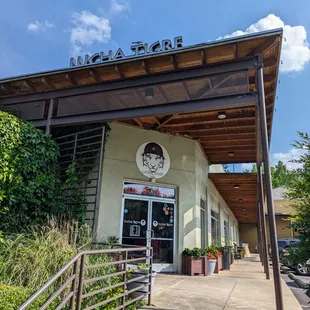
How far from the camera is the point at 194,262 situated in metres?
8.16

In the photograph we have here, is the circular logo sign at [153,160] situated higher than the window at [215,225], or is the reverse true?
the circular logo sign at [153,160]

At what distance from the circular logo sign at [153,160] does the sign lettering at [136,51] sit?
303 centimetres

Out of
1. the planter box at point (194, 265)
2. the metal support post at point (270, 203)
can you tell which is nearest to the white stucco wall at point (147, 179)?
the planter box at point (194, 265)

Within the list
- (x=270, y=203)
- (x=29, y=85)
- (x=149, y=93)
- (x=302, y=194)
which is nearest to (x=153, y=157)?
(x=149, y=93)

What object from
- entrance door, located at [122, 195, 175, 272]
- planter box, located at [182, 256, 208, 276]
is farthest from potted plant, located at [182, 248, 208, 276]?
entrance door, located at [122, 195, 175, 272]

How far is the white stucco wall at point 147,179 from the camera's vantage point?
784 centimetres

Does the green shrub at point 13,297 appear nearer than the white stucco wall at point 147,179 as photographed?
Yes

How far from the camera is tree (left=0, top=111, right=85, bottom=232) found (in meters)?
5.84

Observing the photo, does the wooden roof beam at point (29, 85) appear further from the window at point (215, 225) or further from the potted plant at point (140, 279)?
the window at point (215, 225)

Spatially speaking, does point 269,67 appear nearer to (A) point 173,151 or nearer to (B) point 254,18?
(B) point 254,18

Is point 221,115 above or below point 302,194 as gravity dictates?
above

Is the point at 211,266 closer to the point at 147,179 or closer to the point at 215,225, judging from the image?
the point at 147,179

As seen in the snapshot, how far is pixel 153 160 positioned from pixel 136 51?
11.7 ft

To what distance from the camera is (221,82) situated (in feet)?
18.6
